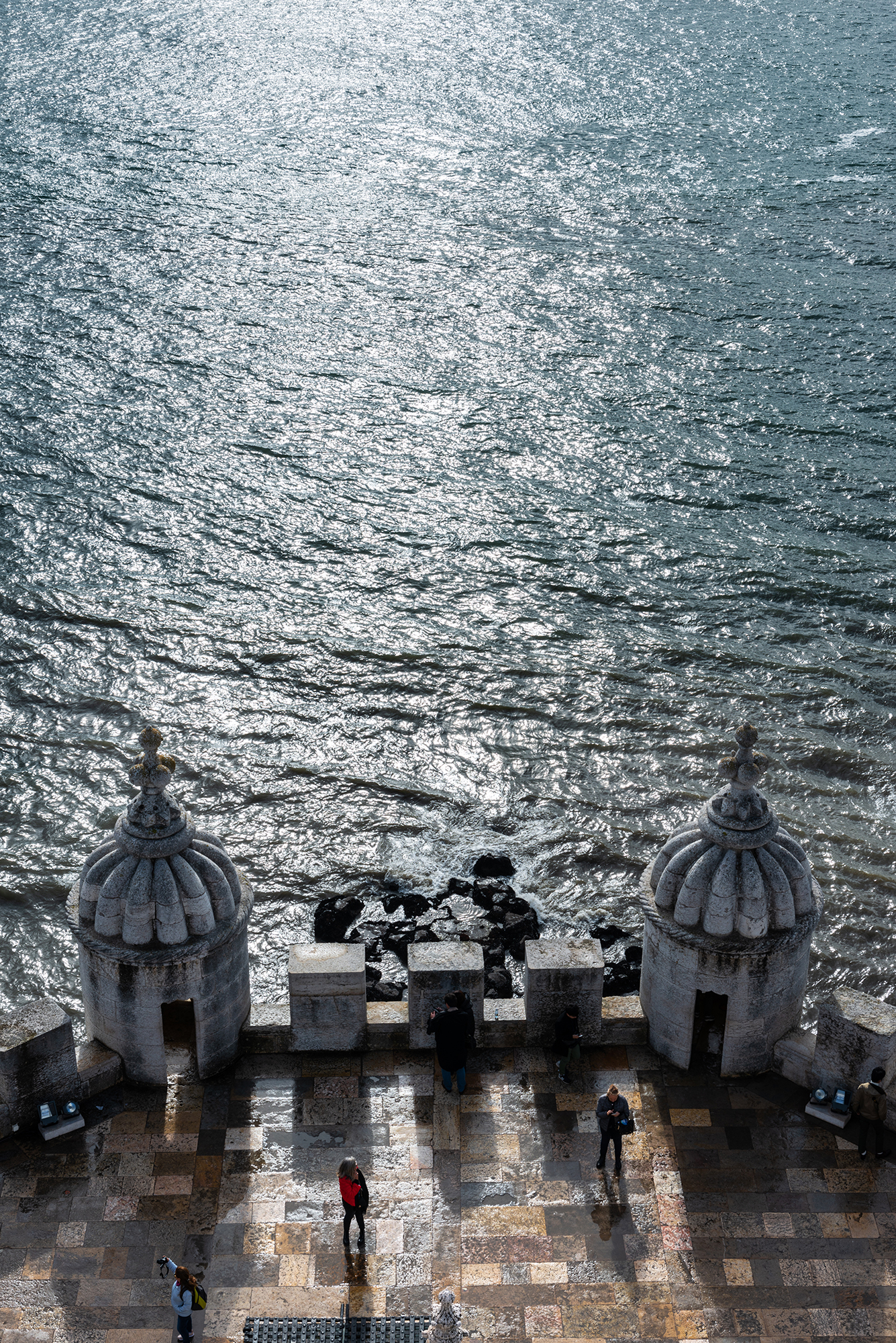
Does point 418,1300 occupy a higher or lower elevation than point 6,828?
higher

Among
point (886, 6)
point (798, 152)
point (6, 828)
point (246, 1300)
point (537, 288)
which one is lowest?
point (6, 828)

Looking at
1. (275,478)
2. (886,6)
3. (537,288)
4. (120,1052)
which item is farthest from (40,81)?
(120,1052)

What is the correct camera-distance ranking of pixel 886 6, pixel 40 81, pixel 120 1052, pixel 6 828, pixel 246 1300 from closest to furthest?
pixel 246 1300 < pixel 120 1052 < pixel 6 828 < pixel 40 81 < pixel 886 6

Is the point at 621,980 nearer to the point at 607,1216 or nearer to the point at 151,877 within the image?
the point at 607,1216

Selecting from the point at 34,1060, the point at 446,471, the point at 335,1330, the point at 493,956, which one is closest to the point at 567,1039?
the point at 335,1330

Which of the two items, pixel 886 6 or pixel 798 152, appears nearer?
pixel 798 152

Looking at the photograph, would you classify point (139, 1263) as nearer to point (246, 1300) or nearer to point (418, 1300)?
point (246, 1300)

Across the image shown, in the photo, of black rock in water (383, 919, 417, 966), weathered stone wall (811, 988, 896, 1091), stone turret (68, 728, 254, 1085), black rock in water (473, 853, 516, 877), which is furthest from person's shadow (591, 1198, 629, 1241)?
black rock in water (473, 853, 516, 877)

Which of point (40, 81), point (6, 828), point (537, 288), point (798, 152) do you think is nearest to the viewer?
point (6, 828)
